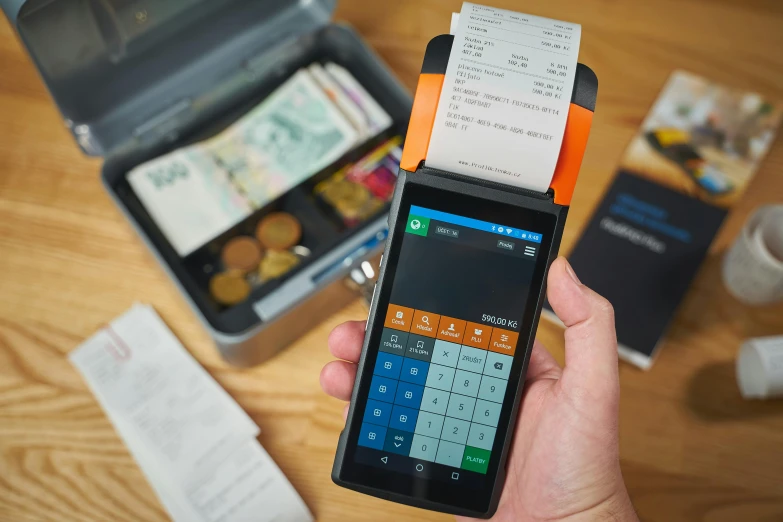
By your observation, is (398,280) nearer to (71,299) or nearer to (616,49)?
(71,299)

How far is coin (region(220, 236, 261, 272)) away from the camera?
2.75ft

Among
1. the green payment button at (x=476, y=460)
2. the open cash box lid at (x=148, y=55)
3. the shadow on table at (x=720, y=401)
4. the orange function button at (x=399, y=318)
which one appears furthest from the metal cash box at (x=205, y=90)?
the shadow on table at (x=720, y=401)

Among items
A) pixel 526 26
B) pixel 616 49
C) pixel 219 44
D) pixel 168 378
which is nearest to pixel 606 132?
pixel 616 49

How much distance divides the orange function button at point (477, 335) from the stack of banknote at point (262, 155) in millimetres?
350

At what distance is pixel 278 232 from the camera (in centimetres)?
85

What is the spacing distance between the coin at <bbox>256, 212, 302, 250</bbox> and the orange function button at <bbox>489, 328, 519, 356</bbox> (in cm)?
34

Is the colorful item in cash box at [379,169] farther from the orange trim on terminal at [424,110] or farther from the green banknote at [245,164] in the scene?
the orange trim on terminal at [424,110]

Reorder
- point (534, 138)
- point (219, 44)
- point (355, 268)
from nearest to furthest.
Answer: point (534, 138) → point (355, 268) → point (219, 44)

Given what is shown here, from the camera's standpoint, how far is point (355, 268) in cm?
75

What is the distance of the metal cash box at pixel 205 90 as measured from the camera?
2.43 feet

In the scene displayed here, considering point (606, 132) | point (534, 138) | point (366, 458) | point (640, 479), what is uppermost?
point (534, 138)

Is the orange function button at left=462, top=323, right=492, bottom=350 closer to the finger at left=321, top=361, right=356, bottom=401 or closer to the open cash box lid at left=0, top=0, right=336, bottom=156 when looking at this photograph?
the finger at left=321, top=361, right=356, bottom=401

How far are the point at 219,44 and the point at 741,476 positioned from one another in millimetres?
827

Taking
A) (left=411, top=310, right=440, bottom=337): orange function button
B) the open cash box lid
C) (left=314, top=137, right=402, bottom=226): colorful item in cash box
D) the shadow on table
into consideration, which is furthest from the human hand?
the open cash box lid
